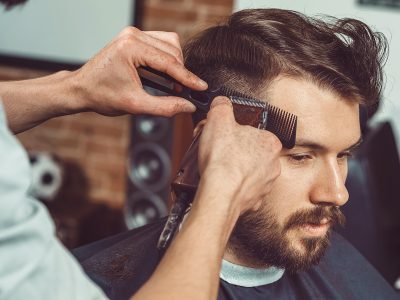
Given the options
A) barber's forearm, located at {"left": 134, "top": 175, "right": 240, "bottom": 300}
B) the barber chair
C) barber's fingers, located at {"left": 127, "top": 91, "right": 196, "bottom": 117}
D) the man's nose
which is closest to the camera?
barber's forearm, located at {"left": 134, "top": 175, "right": 240, "bottom": 300}

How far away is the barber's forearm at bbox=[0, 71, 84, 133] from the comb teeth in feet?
1.09

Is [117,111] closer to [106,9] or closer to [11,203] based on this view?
[11,203]

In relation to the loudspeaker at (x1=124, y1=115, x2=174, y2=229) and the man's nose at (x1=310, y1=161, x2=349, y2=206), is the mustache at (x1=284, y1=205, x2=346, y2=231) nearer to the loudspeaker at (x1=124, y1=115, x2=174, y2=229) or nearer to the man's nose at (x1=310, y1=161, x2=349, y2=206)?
the man's nose at (x1=310, y1=161, x2=349, y2=206)

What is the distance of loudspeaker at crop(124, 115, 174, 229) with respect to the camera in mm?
3227

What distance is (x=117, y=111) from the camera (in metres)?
1.35

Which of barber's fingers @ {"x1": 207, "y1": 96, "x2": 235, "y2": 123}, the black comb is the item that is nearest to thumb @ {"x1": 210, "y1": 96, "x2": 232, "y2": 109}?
barber's fingers @ {"x1": 207, "y1": 96, "x2": 235, "y2": 123}

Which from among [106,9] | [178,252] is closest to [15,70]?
[106,9]

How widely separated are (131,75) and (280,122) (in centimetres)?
31

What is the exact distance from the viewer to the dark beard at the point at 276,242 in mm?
1451

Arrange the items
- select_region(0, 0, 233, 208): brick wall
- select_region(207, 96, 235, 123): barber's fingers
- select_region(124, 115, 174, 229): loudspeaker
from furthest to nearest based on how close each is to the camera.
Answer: select_region(0, 0, 233, 208): brick wall < select_region(124, 115, 174, 229): loudspeaker < select_region(207, 96, 235, 123): barber's fingers

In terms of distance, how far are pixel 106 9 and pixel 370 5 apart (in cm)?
135

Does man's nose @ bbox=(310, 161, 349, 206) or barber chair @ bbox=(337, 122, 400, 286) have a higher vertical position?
man's nose @ bbox=(310, 161, 349, 206)

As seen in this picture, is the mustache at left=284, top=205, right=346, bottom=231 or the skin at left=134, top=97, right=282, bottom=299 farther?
the mustache at left=284, top=205, right=346, bottom=231

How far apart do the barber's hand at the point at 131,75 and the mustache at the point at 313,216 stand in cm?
36
